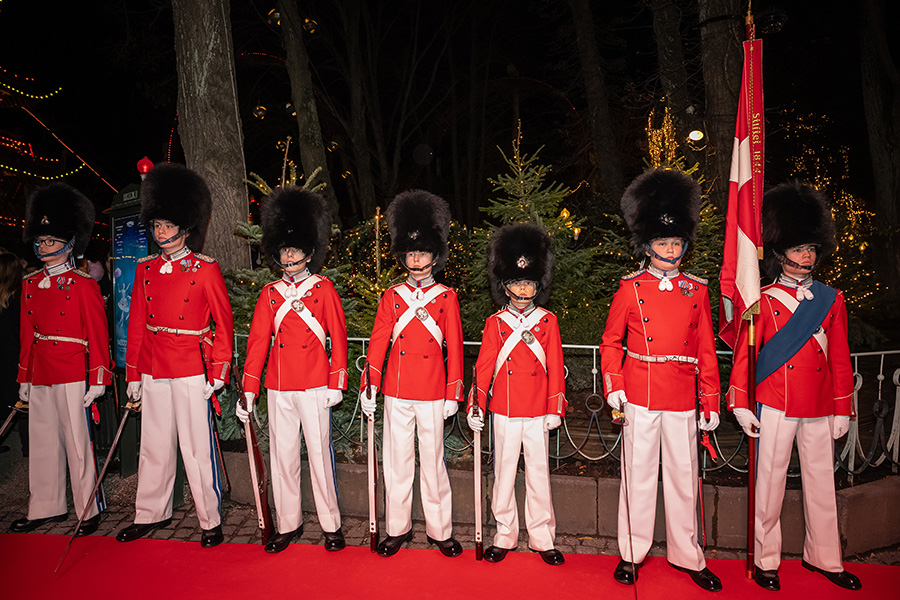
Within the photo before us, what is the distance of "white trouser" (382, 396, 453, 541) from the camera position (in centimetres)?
435

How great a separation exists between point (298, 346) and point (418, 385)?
3.13ft

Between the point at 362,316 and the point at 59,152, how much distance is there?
1621 centimetres

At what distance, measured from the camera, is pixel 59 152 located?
17.6 m

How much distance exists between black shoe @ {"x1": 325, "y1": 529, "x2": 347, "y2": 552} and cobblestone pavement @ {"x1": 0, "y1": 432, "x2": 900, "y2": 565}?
168mm

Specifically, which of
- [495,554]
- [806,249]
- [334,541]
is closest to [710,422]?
[806,249]

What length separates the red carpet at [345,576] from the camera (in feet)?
12.4

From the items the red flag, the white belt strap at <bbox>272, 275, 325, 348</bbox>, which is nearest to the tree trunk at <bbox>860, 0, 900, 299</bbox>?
the red flag

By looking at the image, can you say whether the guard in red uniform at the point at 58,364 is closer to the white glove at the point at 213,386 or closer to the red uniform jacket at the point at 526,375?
the white glove at the point at 213,386

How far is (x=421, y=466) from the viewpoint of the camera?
439 centimetres

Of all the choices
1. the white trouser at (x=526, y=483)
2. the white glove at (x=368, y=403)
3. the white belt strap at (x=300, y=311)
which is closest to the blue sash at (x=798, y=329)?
the white trouser at (x=526, y=483)

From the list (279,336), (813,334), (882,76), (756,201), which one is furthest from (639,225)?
(882,76)

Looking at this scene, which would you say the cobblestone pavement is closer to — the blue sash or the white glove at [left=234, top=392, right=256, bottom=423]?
the white glove at [left=234, top=392, right=256, bottom=423]

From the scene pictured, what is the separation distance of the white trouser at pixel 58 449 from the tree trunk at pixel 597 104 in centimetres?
1199

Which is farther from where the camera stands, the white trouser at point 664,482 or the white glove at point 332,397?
the white glove at point 332,397
